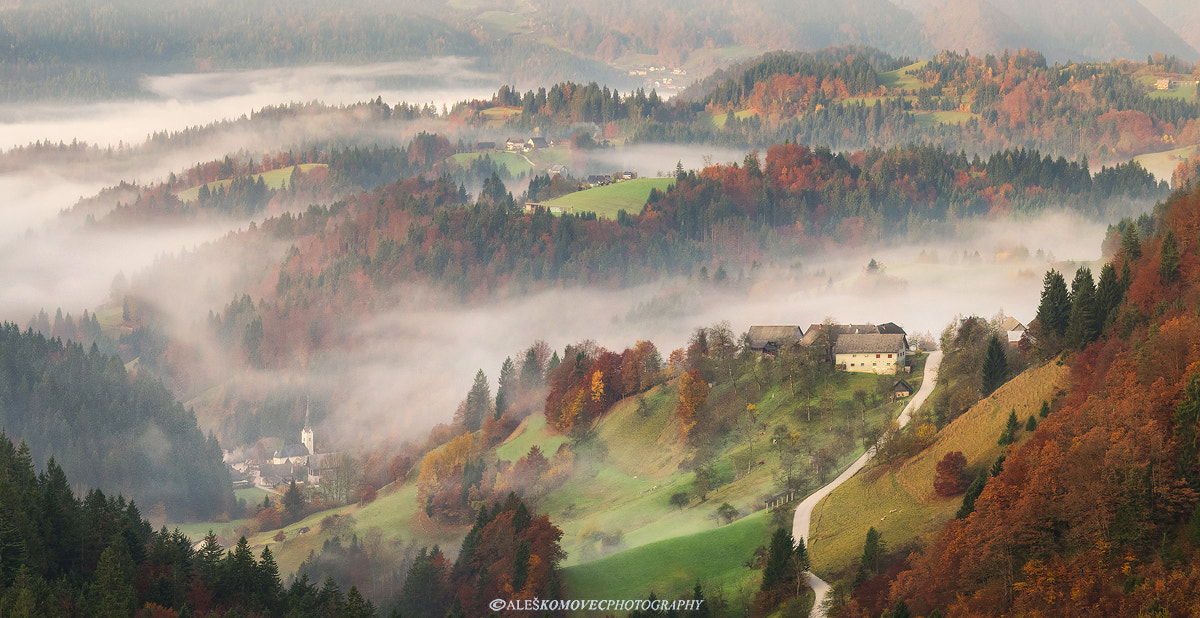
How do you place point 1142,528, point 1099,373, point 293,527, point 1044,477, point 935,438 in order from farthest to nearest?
point 293,527 → point 935,438 → point 1099,373 → point 1044,477 → point 1142,528

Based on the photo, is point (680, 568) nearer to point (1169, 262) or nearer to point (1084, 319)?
point (1084, 319)

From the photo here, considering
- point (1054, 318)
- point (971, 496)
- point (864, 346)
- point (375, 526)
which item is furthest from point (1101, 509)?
point (375, 526)

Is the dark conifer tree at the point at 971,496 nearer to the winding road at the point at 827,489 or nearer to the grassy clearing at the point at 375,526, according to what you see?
the winding road at the point at 827,489

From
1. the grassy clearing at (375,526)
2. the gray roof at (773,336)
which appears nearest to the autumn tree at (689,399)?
the gray roof at (773,336)

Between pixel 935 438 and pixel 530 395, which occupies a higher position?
pixel 935 438

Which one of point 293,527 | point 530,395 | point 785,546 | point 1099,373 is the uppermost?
point 1099,373

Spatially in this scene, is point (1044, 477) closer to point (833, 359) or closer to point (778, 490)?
point (778, 490)

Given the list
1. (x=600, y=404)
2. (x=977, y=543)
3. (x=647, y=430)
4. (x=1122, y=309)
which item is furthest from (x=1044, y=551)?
(x=600, y=404)
